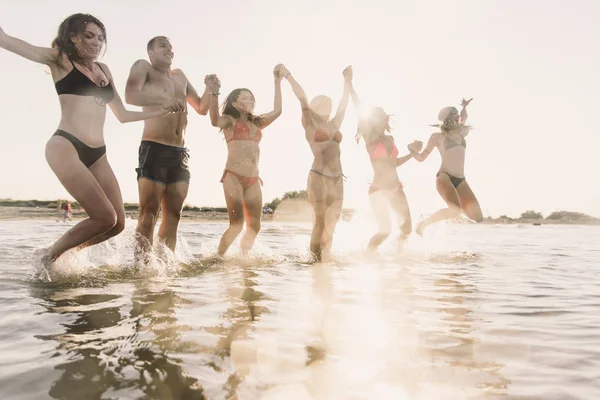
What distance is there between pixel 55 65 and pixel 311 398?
360 cm

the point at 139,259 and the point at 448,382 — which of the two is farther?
the point at 139,259

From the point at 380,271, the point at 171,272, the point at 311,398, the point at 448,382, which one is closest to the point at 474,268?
the point at 380,271

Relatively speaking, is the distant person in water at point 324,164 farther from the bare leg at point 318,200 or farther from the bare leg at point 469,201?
the bare leg at point 469,201

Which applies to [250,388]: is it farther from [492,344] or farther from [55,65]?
[55,65]

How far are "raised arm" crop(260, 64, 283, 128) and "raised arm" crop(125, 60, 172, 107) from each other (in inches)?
64.1

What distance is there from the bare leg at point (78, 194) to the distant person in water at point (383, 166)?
478cm

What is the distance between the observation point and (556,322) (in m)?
3.68

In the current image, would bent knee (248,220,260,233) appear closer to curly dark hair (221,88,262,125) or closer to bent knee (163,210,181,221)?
bent knee (163,210,181,221)

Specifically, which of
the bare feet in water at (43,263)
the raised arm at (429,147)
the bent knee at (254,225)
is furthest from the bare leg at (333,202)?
the bare feet in water at (43,263)

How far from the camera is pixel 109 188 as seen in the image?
4.68 m

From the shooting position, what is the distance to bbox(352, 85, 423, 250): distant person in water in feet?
27.2

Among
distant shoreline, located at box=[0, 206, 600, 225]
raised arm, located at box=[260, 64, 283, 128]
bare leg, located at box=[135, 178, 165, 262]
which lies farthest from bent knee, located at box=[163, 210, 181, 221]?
distant shoreline, located at box=[0, 206, 600, 225]

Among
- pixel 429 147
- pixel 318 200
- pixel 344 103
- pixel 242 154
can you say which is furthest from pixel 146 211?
pixel 429 147

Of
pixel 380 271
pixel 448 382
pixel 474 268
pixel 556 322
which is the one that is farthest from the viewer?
pixel 474 268
